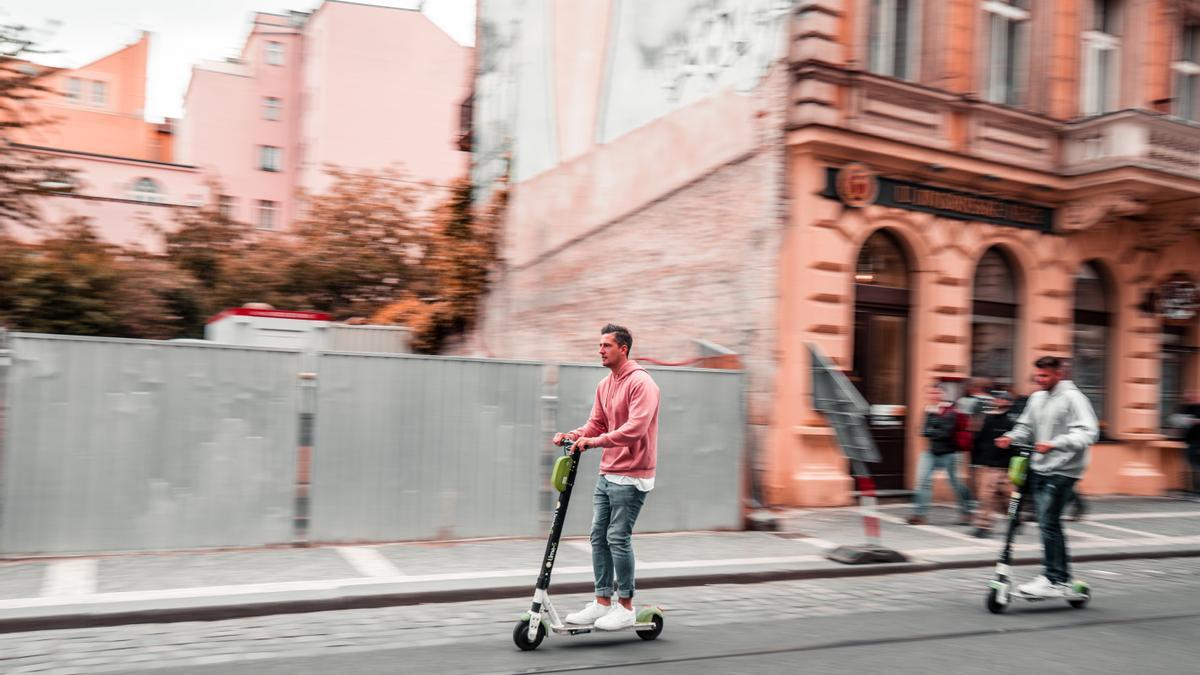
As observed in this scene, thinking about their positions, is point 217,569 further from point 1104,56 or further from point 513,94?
point 1104,56

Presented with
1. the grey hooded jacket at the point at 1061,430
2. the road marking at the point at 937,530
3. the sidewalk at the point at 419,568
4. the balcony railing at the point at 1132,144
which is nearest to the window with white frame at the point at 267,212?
the balcony railing at the point at 1132,144

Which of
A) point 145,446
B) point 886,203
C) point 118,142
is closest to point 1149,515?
point 886,203

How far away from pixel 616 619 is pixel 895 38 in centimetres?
1096

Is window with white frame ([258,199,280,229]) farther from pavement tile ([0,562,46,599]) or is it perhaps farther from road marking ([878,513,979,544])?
pavement tile ([0,562,46,599])

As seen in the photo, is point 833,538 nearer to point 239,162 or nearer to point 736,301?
point 736,301

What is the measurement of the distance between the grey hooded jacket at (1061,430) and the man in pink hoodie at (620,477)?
10.3 feet

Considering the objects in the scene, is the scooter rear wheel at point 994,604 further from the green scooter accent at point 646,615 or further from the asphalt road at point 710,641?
the green scooter accent at point 646,615

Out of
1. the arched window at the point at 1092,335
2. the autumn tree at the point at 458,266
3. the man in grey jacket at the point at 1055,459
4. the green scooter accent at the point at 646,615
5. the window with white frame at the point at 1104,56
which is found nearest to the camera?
the green scooter accent at the point at 646,615

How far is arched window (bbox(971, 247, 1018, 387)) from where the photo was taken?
1529cm

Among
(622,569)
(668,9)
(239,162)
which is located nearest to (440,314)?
(668,9)

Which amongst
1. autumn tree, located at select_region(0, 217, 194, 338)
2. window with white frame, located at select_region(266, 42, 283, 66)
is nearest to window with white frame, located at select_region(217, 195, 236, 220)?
autumn tree, located at select_region(0, 217, 194, 338)

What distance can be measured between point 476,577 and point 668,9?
1066cm

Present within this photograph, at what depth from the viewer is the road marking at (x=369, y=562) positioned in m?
7.97

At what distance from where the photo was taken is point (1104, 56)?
55.8ft
